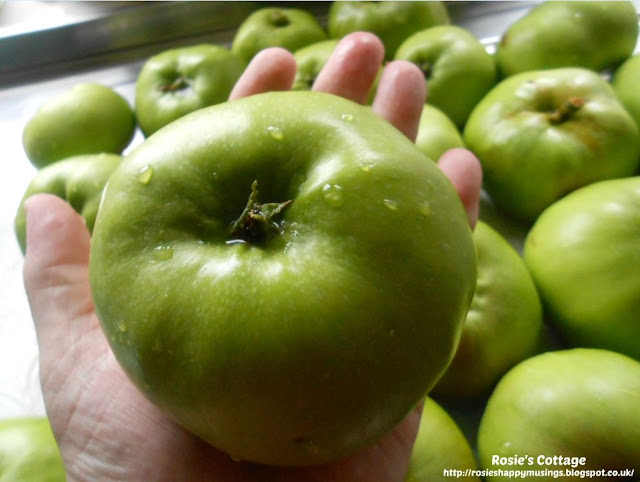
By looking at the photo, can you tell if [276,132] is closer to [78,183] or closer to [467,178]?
[467,178]

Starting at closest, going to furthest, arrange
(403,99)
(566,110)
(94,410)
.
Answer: (94,410) → (403,99) → (566,110)

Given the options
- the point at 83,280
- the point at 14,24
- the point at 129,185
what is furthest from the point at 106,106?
the point at 129,185

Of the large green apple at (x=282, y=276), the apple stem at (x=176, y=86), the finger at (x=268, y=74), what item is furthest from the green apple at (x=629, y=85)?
the apple stem at (x=176, y=86)

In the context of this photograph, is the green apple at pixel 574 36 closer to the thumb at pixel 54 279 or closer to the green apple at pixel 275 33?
the green apple at pixel 275 33

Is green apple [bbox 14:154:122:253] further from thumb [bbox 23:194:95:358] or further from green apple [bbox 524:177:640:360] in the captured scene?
green apple [bbox 524:177:640:360]

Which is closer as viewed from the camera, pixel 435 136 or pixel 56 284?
pixel 56 284

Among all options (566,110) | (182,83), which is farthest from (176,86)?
(566,110)

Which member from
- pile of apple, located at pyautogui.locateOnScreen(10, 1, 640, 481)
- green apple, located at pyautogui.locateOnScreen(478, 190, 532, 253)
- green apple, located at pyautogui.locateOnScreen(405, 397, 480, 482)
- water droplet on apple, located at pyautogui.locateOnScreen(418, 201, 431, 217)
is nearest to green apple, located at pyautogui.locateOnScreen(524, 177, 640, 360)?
pile of apple, located at pyautogui.locateOnScreen(10, 1, 640, 481)
